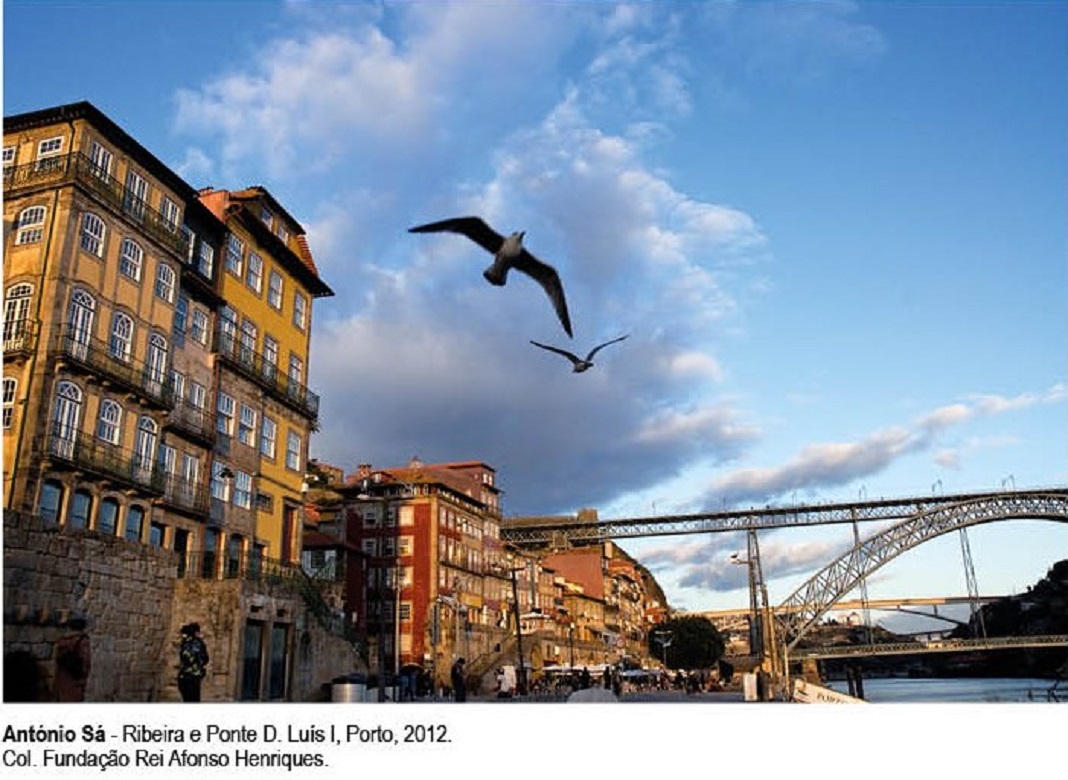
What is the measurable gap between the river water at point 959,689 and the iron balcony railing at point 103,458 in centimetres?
2200

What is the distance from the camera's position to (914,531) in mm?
77000

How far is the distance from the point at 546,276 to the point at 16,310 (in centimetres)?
1589

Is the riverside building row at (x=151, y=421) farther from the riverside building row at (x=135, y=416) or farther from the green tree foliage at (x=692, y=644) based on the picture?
the green tree foliage at (x=692, y=644)

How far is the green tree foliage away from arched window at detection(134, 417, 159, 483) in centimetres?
5895

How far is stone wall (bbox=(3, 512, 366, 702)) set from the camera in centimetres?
1855

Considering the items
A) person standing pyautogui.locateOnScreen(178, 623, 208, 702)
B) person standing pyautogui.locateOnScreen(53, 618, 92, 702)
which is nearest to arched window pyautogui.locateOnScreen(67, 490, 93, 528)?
person standing pyautogui.locateOnScreen(178, 623, 208, 702)

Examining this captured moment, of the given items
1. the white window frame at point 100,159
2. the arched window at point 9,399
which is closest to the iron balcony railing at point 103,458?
the arched window at point 9,399

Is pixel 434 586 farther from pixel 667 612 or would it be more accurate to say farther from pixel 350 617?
pixel 667 612

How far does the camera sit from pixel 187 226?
1123 inches

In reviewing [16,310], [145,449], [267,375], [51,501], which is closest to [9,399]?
[16,310]

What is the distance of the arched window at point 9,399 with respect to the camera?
66.8ft

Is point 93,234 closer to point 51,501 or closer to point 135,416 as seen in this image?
point 135,416
